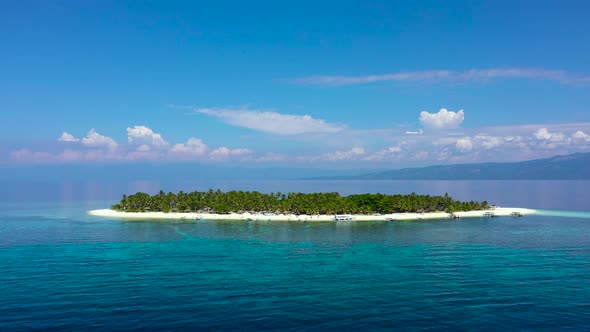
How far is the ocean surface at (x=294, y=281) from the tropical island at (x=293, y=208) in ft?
150

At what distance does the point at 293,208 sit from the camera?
6752 inches

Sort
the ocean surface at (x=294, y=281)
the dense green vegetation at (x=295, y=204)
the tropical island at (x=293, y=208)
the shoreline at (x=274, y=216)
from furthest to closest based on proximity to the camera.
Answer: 1. the dense green vegetation at (x=295, y=204)
2. the tropical island at (x=293, y=208)
3. the shoreline at (x=274, y=216)
4. the ocean surface at (x=294, y=281)

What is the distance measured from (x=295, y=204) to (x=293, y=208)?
2084 mm

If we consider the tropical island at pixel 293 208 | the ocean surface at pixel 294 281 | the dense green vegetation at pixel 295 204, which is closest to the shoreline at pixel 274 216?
the tropical island at pixel 293 208

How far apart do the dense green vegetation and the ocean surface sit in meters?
52.4

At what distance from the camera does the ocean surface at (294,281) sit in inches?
1837

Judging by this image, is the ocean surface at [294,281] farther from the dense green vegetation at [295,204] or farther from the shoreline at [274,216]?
the dense green vegetation at [295,204]

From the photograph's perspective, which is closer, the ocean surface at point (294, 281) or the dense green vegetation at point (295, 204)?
the ocean surface at point (294, 281)

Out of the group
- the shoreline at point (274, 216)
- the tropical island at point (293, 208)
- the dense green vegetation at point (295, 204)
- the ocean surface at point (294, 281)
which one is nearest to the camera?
the ocean surface at point (294, 281)

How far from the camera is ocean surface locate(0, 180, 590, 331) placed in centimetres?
4666

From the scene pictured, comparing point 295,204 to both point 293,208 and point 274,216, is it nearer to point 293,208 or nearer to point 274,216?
point 293,208

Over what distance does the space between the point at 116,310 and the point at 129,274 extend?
61.1 ft

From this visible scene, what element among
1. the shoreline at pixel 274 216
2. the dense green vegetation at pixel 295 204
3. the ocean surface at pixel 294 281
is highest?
the dense green vegetation at pixel 295 204

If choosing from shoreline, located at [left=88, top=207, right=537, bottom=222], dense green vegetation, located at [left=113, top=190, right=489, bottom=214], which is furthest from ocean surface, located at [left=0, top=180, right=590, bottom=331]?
dense green vegetation, located at [left=113, top=190, right=489, bottom=214]
